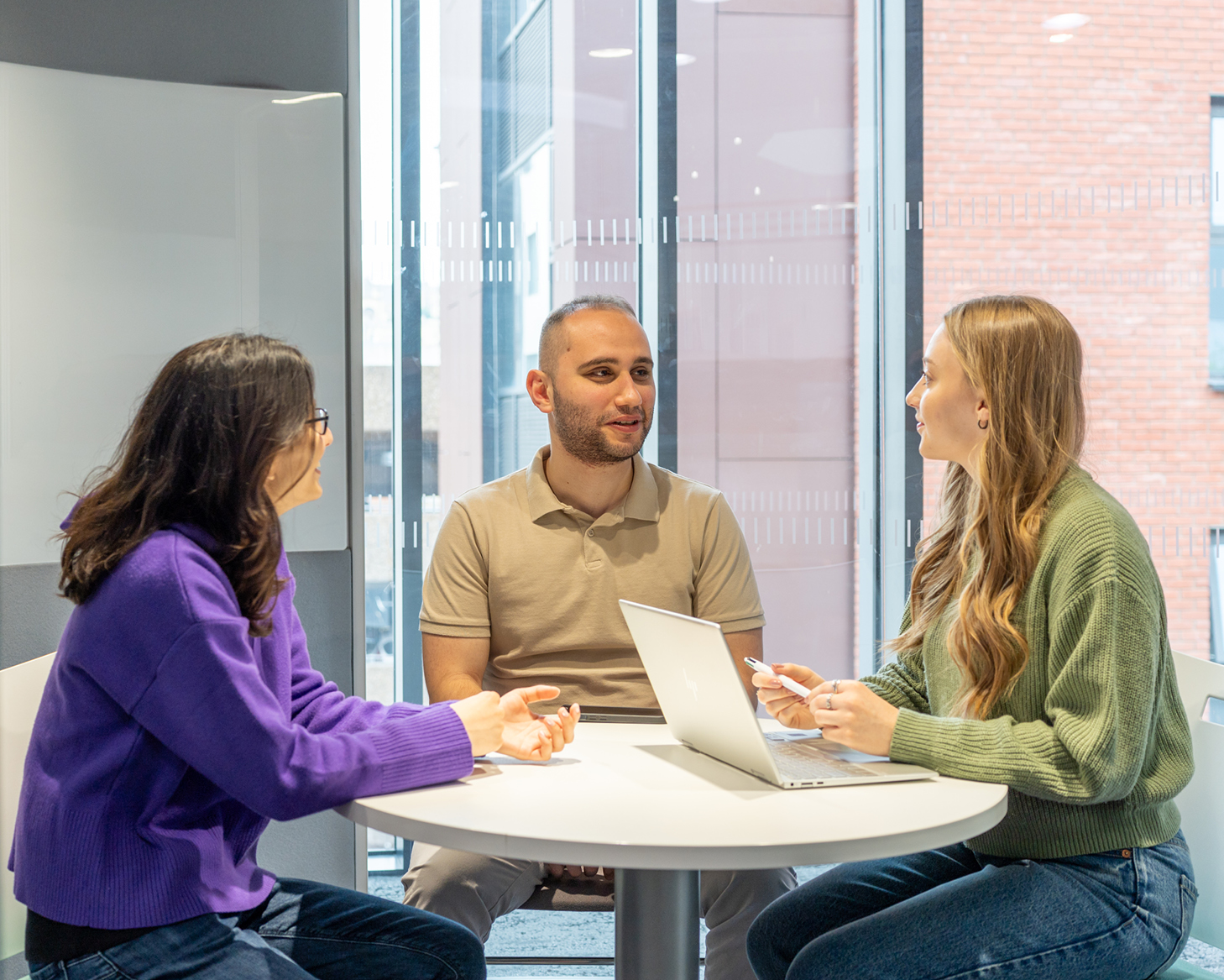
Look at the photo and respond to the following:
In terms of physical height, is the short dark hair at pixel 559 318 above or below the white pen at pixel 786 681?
above

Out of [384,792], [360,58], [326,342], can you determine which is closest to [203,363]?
[384,792]

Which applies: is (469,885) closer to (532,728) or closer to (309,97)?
(532,728)

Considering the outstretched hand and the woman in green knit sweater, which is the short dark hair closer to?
the woman in green knit sweater

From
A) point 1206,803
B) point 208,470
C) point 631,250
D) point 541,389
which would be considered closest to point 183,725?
point 208,470

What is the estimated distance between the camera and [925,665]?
6.16 ft

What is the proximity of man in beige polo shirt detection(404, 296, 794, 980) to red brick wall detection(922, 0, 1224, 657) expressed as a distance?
122 centimetres

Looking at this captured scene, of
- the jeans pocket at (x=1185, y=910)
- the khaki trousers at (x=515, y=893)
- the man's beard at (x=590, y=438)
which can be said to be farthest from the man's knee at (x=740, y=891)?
the man's beard at (x=590, y=438)

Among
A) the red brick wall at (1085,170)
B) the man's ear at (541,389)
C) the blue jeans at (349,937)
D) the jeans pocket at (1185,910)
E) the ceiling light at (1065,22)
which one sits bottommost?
the blue jeans at (349,937)

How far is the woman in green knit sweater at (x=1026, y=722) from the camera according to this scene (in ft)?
4.87

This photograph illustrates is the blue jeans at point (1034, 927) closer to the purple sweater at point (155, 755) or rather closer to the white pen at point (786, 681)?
the white pen at point (786, 681)

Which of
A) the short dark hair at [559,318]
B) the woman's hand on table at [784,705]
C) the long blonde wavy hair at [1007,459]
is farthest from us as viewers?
the short dark hair at [559,318]

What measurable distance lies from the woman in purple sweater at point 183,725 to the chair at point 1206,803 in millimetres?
1300

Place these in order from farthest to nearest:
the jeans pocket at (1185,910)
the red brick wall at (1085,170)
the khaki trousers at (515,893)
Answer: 1. the red brick wall at (1085,170)
2. the khaki trousers at (515,893)
3. the jeans pocket at (1185,910)

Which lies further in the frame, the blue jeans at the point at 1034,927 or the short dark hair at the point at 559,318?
the short dark hair at the point at 559,318
